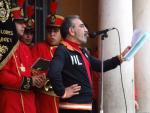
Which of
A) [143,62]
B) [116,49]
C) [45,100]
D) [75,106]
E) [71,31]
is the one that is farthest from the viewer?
[143,62]

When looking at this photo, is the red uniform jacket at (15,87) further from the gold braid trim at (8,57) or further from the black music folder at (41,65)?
the black music folder at (41,65)

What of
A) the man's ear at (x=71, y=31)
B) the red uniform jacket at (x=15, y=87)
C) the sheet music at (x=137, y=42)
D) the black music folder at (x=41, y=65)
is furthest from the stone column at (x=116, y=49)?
the man's ear at (x=71, y=31)

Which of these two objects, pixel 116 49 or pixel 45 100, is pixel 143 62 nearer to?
pixel 116 49

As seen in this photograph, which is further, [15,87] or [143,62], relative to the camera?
[143,62]

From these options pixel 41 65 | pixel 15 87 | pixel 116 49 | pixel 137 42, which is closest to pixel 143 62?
pixel 116 49

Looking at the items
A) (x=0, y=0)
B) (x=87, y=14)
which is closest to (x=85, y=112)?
(x=0, y=0)

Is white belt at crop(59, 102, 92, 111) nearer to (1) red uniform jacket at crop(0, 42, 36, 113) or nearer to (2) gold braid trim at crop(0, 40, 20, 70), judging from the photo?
(1) red uniform jacket at crop(0, 42, 36, 113)

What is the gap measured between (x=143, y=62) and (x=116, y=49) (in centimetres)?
119

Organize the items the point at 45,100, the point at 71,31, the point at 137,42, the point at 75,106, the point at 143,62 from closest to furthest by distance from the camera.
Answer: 1. the point at 75,106
2. the point at 71,31
3. the point at 137,42
4. the point at 45,100
5. the point at 143,62

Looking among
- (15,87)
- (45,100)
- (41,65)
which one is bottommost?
(45,100)

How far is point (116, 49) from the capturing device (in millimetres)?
6598

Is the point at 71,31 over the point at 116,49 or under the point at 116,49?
over

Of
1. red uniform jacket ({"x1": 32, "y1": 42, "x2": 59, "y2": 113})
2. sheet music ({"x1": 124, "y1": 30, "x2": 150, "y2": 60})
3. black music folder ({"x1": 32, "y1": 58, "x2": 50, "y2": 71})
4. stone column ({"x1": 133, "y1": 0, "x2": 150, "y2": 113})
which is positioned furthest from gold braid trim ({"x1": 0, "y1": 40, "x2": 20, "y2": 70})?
stone column ({"x1": 133, "y1": 0, "x2": 150, "y2": 113})

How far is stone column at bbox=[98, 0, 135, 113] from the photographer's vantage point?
654cm
